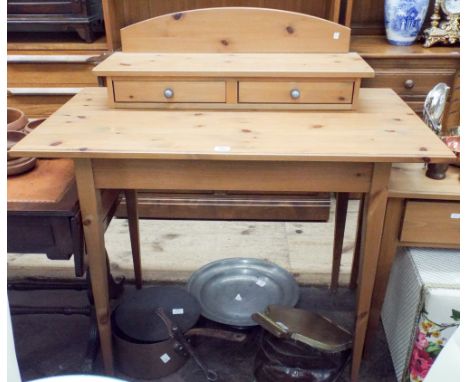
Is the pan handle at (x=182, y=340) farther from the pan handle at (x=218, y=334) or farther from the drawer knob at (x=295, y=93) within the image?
the drawer knob at (x=295, y=93)

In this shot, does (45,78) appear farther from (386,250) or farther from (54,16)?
(386,250)

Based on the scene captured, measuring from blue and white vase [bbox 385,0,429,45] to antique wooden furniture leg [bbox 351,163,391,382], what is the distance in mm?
1176

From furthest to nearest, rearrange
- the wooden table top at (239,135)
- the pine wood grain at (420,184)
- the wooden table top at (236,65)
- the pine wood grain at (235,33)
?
the pine wood grain at (235,33) < the wooden table top at (236,65) < the pine wood grain at (420,184) < the wooden table top at (239,135)

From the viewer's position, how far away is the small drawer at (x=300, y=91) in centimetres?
125

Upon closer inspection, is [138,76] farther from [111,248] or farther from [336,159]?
[111,248]

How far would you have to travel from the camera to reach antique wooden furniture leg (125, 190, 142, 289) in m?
1.62

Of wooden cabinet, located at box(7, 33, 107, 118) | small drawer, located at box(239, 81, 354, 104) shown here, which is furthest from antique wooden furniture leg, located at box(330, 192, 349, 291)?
wooden cabinet, located at box(7, 33, 107, 118)

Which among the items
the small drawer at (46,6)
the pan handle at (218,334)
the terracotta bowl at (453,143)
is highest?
the small drawer at (46,6)

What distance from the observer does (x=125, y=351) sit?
4.46ft

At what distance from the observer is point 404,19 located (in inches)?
77.5

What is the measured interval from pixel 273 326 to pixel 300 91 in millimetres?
635

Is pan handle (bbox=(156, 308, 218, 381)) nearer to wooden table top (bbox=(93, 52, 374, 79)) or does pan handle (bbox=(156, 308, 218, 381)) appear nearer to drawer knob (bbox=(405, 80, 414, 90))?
wooden table top (bbox=(93, 52, 374, 79))

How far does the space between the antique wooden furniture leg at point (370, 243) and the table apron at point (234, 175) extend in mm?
25

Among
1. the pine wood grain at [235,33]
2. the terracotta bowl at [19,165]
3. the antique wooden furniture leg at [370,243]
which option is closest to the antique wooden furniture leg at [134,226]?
the terracotta bowl at [19,165]
